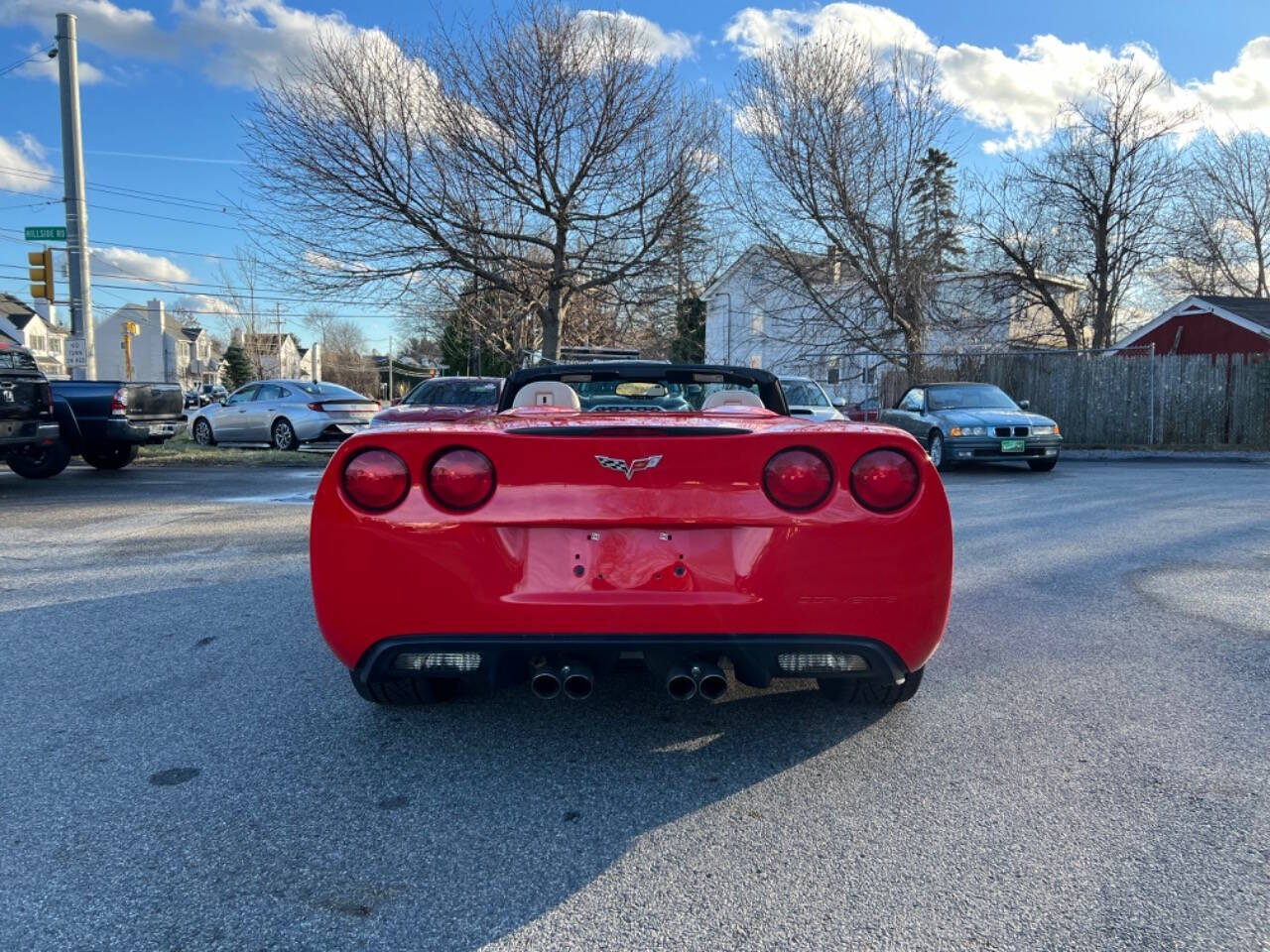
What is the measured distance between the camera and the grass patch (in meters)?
13.9

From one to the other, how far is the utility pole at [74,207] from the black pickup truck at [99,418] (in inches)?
148

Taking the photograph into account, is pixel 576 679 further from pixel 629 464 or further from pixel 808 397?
pixel 808 397

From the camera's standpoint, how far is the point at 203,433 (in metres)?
17.8

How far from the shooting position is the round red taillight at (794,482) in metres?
2.64

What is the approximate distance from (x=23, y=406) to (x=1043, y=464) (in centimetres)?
1323

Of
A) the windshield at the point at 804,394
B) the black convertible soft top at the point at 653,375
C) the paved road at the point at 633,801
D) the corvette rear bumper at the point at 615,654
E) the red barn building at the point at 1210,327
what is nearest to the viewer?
the paved road at the point at 633,801

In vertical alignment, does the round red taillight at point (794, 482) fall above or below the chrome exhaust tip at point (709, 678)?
above

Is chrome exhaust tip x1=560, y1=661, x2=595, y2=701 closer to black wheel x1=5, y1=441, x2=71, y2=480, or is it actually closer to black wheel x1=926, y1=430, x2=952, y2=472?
black wheel x1=5, y1=441, x2=71, y2=480

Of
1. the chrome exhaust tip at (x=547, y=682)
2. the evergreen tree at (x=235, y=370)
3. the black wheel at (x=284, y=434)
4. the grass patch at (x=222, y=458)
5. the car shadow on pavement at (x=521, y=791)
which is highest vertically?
the evergreen tree at (x=235, y=370)

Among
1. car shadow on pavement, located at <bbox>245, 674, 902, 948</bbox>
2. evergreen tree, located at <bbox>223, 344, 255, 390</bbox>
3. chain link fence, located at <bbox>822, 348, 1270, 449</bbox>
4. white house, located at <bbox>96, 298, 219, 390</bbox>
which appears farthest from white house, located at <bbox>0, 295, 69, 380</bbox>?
car shadow on pavement, located at <bbox>245, 674, 902, 948</bbox>

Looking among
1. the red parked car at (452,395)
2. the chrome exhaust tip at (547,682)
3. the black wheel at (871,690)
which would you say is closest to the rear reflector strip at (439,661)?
the chrome exhaust tip at (547,682)

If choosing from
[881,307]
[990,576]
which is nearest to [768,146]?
[881,307]

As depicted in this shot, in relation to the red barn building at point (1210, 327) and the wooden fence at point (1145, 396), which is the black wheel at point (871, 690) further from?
the red barn building at point (1210, 327)

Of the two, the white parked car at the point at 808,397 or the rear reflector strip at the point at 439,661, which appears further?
the white parked car at the point at 808,397
